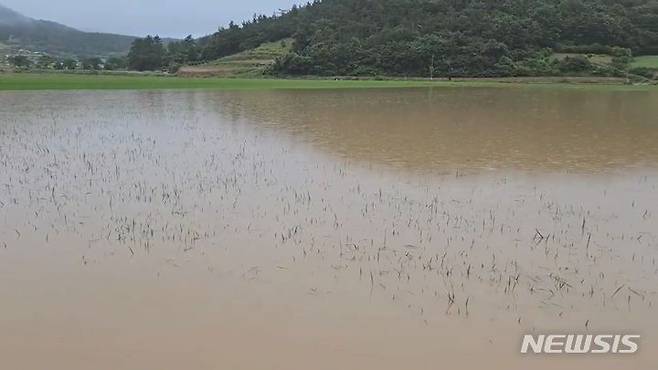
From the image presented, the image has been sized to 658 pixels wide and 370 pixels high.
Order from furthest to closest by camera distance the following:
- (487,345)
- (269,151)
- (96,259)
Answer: (269,151)
(96,259)
(487,345)

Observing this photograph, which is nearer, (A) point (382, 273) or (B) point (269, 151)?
(A) point (382, 273)

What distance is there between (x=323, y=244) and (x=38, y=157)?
7.87 metres

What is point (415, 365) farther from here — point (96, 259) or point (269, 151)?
point (269, 151)

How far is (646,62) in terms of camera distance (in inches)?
2425

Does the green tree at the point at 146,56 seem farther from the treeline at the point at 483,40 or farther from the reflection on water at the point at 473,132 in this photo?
the reflection on water at the point at 473,132

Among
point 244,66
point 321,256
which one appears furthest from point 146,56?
point 321,256

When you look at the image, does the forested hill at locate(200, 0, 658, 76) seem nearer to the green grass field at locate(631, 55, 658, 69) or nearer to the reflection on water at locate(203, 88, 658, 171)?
the green grass field at locate(631, 55, 658, 69)

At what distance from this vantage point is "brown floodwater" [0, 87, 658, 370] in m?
4.01

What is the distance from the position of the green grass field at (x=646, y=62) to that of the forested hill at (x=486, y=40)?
210cm

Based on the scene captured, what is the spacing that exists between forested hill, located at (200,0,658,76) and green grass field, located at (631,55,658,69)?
210cm

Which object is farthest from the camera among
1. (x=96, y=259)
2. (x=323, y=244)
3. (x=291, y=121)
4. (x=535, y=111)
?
(x=535, y=111)

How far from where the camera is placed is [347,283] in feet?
16.7

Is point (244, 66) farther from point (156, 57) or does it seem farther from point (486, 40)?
point (486, 40)

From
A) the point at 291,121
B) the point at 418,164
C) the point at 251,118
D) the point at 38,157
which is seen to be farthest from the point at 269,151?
the point at 251,118
